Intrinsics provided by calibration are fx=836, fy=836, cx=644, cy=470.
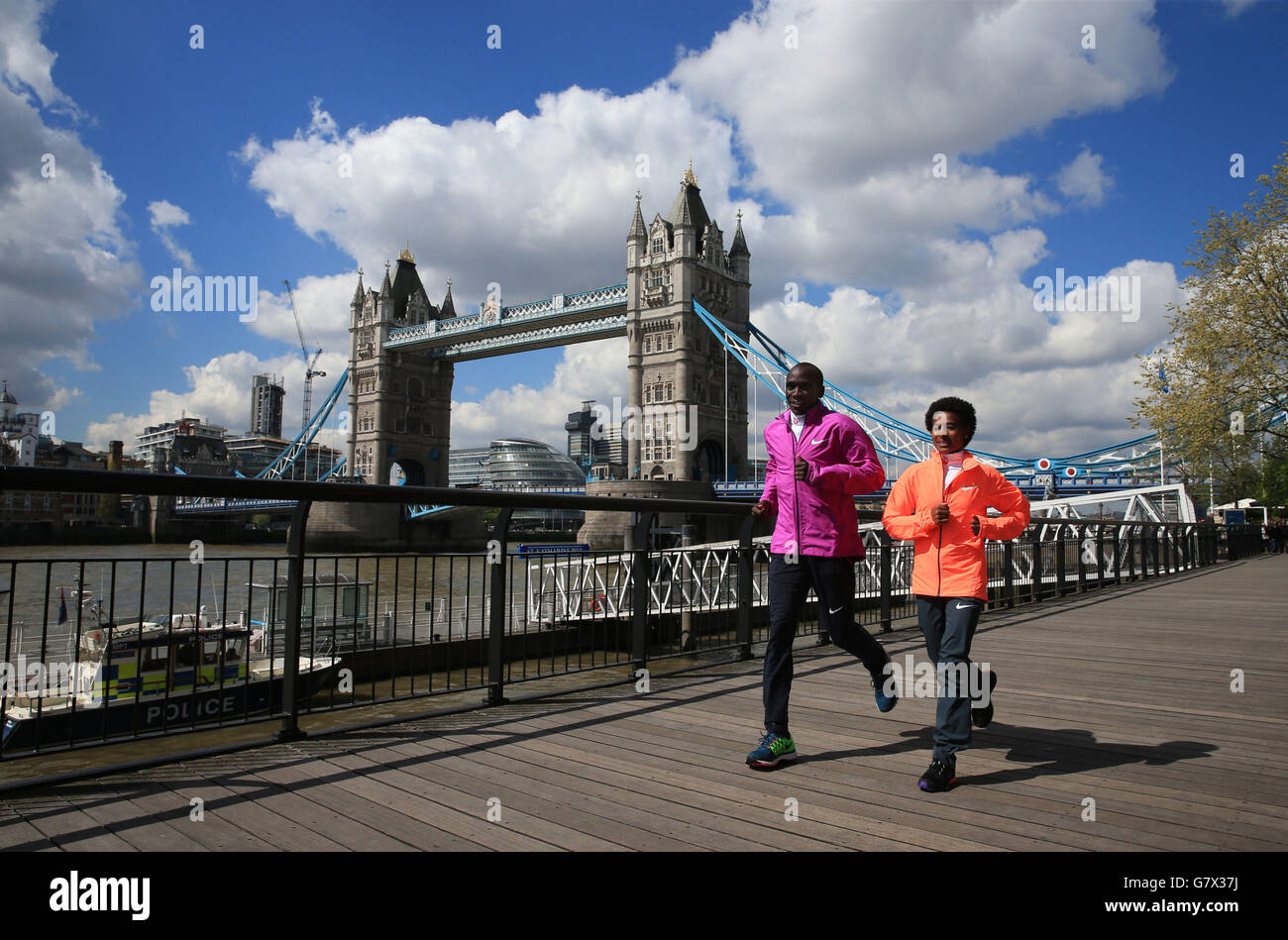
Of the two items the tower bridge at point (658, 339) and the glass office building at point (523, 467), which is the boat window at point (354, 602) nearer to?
the tower bridge at point (658, 339)

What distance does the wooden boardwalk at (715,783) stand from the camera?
2.42m

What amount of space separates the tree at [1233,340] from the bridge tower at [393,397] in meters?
70.2

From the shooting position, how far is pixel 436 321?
7844cm

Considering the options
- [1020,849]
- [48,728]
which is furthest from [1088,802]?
[48,728]

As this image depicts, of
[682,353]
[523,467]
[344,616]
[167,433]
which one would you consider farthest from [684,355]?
[167,433]

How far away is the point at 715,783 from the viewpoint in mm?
2930

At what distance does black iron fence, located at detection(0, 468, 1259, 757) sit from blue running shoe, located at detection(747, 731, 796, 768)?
1254mm

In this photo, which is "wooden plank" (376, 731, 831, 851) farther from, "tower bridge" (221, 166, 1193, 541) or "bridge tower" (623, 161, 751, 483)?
"bridge tower" (623, 161, 751, 483)

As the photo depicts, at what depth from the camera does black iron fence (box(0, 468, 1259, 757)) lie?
3.22 meters

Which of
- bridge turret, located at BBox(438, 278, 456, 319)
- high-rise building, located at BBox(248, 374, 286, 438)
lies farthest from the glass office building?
high-rise building, located at BBox(248, 374, 286, 438)

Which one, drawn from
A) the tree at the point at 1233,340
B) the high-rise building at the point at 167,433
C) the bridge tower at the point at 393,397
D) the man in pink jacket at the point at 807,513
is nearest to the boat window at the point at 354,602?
the man in pink jacket at the point at 807,513

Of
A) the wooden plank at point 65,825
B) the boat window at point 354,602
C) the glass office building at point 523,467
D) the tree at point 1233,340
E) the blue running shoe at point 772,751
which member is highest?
the glass office building at point 523,467

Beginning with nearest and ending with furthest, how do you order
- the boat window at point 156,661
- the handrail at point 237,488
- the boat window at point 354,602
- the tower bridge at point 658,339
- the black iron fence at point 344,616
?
1. the handrail at point 237,488
2. the black iron fence at point 344,616
3. the boat window at point 354,602
4. the boat window at point 156,661
5. the tower bridge at point 658,339
